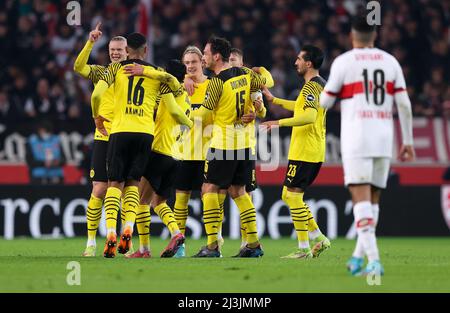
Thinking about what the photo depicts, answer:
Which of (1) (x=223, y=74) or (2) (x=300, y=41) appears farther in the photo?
(2) (x=300, y=41)

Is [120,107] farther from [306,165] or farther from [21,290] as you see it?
[21,290]

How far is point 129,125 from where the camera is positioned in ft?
39.9

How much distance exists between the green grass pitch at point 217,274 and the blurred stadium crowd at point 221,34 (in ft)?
29.5

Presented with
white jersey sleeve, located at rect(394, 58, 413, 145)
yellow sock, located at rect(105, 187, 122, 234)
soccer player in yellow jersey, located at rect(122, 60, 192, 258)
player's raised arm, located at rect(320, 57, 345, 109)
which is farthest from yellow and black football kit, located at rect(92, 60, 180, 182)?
white jersey sleeve, located at rect(394, 58, 413, 145)

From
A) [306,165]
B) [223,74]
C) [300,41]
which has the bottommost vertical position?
[306,165]

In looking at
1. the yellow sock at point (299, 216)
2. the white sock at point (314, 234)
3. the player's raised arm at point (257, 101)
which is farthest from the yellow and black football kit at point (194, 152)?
the white sock at point (314, 234)

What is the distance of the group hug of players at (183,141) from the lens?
1221cm

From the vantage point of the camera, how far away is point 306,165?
1305cm

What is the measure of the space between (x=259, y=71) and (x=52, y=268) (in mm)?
4158

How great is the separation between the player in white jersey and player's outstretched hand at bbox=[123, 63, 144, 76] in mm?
2947

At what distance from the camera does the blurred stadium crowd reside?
22719 millimetres

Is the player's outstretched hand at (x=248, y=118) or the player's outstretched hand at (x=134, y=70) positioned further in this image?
the player's outstretched hand at (x=248, y=118)

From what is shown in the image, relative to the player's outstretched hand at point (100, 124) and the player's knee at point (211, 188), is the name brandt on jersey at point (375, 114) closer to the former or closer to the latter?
the player's knee at point (211, 188)

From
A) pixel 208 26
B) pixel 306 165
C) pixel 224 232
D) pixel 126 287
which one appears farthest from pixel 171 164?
pixel 208 26
